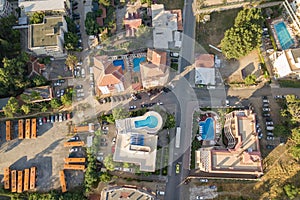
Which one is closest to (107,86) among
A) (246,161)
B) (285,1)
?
(246,161)

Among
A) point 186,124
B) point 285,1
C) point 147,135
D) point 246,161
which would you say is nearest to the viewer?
point 246,161

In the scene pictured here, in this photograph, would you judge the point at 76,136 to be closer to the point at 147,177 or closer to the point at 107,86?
the point at 107,86

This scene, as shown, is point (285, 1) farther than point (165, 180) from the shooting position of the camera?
Yes

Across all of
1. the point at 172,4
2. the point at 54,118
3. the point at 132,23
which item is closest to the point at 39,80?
the point at 54,118

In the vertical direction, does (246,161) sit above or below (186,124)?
below

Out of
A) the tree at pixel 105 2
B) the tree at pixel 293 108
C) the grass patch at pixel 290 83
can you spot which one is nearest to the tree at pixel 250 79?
the grass patch at pixel 290 83

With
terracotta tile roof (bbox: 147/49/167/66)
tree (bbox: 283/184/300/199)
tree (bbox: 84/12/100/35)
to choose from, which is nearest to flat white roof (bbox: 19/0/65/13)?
tree (bbox: 84/12/100/35)

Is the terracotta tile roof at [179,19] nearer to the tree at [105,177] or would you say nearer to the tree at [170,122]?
the tree at [170,122]
